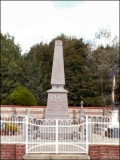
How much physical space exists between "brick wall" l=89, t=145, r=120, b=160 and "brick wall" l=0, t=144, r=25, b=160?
2043 mm

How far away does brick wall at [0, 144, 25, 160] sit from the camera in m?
8.95

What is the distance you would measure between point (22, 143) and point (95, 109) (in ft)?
59.2

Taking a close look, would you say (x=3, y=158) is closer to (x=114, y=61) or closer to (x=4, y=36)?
(x=114, y=61)

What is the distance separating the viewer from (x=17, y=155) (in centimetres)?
892

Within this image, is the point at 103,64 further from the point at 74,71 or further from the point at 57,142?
the point at 57,142

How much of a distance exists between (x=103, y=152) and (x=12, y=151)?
2.70 m

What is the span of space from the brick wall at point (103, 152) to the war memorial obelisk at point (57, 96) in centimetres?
443

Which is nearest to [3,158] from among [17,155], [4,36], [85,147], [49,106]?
[17,155]

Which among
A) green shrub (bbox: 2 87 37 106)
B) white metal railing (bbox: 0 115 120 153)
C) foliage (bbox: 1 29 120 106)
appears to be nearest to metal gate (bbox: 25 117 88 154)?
white metal railing (bbox: 0 115 120 153)

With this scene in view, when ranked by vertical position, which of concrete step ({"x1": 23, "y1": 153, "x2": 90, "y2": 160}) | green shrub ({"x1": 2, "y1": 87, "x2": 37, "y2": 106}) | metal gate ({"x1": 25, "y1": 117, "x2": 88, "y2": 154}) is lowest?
concrete step ({"x1": 23, "y1": 153, "x2": 90, "y2": 160})

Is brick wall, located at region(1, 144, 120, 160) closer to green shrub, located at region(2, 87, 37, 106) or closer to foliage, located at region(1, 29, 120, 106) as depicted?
green shrub, located at region(2, 87, 37, 106)

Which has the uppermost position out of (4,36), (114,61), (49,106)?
(4,36)

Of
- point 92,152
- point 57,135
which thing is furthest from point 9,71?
point 92,152

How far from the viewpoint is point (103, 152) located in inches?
356
